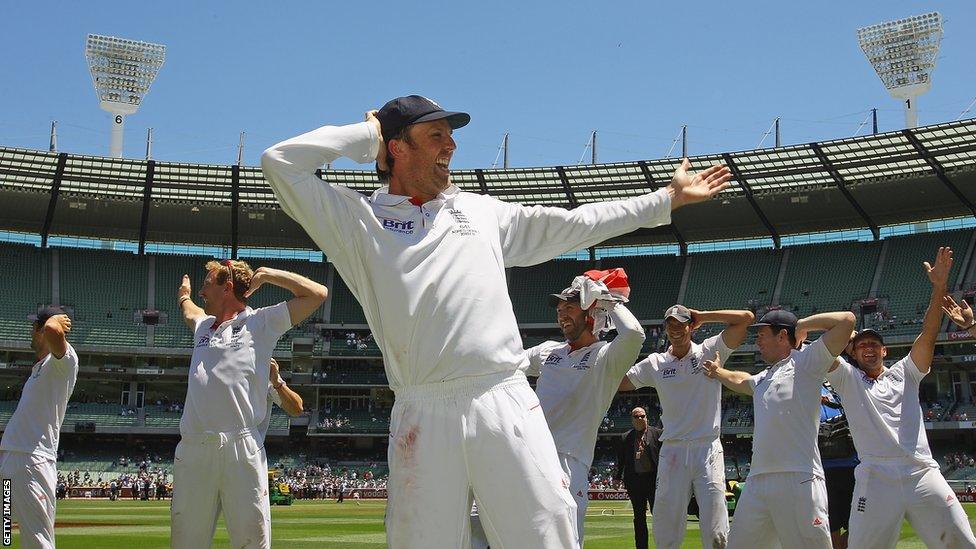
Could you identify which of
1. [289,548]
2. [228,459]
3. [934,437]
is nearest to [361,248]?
[228,459]

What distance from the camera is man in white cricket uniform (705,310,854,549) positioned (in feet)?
24.7

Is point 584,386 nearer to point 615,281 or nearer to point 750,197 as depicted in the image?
point 615,281

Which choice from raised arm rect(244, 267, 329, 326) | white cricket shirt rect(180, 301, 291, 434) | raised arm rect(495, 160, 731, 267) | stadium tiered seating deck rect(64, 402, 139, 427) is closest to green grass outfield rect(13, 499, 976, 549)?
white cricket shirt rect(180, 301, 291, 434)

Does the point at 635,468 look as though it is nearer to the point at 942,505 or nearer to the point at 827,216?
the point at 942,505

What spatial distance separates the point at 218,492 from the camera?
693 cm

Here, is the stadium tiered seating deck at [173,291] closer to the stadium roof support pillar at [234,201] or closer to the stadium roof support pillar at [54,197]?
the stadium roof support pillar at [234,201]

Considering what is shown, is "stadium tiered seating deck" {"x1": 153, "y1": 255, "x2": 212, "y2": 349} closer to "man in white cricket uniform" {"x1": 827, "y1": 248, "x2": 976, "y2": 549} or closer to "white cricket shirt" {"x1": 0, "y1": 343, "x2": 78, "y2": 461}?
"white cricket shirt" {"x1": 0, "y1": 343, "x2": 78, "y2": 461}

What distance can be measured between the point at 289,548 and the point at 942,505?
10.4 metres

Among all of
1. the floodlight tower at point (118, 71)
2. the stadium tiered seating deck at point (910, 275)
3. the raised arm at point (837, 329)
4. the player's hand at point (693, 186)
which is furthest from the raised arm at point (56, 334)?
the floodlight tower at point (118, 71)

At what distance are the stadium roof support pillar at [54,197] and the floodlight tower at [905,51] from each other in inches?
1705

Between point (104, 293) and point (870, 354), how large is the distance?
178ft

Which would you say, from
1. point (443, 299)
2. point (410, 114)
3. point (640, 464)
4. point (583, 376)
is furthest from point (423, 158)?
point (640, 464)

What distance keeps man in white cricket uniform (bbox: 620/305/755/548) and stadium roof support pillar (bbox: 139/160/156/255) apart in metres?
41.2

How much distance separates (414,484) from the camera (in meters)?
3.88
